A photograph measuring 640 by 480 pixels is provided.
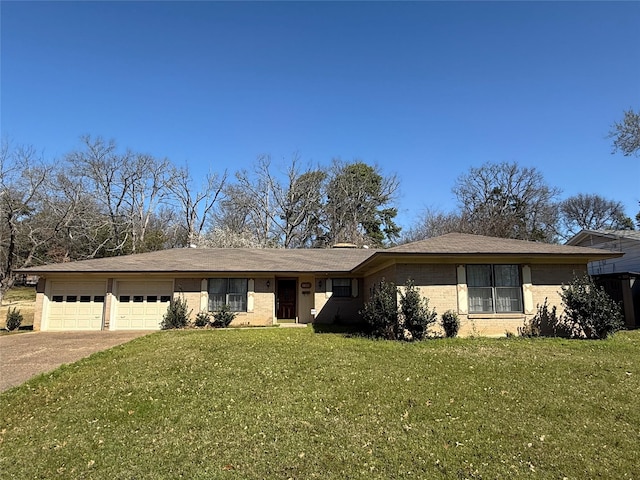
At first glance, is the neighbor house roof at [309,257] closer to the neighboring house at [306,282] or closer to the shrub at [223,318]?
the neighboring house at [306,282]

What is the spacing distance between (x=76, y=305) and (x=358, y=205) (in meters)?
25.9

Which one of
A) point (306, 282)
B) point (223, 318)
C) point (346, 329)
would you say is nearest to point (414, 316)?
point (346, 329)

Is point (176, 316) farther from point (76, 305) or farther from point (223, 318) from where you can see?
point (76, 305)

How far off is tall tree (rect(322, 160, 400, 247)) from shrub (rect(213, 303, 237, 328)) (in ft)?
70.4

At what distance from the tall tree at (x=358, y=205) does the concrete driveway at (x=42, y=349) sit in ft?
80.6

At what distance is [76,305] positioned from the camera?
1661 cm

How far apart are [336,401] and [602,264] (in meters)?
21.2

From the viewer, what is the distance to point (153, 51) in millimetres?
12594

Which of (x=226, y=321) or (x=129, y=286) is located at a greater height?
(x=129, y=286)

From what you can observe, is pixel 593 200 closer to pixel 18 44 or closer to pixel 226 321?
pixel 226 321

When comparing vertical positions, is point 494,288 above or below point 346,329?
above

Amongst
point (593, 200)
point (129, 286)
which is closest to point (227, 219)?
point (129, 286)

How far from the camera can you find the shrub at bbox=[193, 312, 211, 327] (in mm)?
15961

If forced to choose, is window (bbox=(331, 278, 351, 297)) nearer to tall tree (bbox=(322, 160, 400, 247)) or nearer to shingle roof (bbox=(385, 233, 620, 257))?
shingle roof (bbox=(385, 233, 620, 257))
